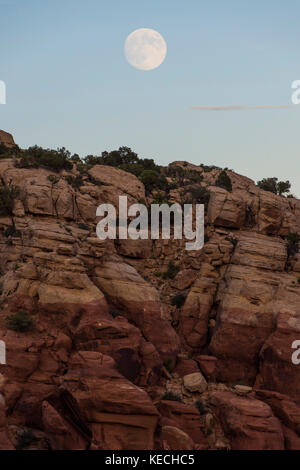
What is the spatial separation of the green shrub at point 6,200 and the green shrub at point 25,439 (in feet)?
57.4

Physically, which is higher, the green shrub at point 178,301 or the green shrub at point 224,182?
the green shrub at point 224,182

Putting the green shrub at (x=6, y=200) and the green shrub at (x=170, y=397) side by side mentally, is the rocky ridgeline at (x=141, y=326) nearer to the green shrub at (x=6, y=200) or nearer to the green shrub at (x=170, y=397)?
the green shrub at (x=170, y=397)

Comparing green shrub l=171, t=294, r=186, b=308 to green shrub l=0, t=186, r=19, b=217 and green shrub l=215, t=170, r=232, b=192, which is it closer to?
green shrub l=0, t=186, r=19, b=217

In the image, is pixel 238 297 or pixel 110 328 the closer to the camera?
pixel 110 328

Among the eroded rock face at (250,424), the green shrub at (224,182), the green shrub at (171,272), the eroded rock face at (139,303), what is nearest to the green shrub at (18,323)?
the eroded rock face at (139,303)

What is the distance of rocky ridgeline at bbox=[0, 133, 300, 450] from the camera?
23.4 m

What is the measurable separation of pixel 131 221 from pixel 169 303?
7919mm

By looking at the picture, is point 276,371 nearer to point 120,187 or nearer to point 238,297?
point 238,297

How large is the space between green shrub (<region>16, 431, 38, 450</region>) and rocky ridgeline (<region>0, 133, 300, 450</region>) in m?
0.06

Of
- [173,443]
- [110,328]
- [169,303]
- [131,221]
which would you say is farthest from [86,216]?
[173,443]

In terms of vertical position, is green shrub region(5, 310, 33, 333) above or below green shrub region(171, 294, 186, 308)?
above

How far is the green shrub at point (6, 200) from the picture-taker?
36.4m

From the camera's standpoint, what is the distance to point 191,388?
94.6ft

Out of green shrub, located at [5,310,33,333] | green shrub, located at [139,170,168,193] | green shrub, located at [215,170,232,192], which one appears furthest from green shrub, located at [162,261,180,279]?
green shrub, located at [5,310,33,333]
